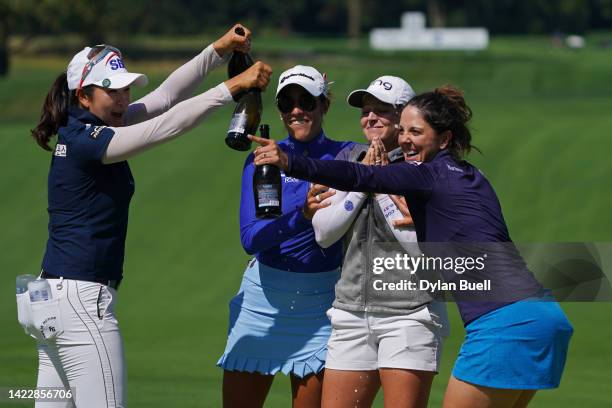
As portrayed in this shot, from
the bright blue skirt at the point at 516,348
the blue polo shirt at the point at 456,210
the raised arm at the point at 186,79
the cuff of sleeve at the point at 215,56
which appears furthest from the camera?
the cuff of sleeve at the point at 215,56

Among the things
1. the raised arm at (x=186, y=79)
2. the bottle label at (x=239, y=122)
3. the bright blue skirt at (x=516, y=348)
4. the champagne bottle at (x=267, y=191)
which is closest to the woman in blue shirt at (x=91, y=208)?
the bottle label at (x=239, y=122)

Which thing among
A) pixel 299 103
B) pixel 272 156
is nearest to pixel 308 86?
pixel 299 103

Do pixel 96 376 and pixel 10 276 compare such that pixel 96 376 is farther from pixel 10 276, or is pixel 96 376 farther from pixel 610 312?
pixel 10 276

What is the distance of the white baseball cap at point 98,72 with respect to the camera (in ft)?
20.5

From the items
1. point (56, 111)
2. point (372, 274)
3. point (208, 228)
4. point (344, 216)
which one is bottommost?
point (208, 228)

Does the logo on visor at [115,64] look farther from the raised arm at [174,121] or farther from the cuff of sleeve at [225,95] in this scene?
the cuff of sleeve at [225,95]

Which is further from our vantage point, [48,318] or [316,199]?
[316,199]

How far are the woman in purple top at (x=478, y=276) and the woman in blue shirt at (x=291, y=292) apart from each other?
1.02 metres

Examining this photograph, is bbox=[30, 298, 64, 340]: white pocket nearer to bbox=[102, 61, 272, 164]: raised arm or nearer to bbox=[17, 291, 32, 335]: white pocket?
bbox=[17, 291, 32, 335]: white pocket

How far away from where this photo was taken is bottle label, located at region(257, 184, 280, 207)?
21.1 ft

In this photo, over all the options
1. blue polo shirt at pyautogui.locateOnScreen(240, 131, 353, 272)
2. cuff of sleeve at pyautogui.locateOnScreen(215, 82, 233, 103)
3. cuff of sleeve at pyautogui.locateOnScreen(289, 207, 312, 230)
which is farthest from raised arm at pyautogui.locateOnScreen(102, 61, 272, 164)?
cuff of sleeve at pyautogui.locateOnScreen(289, 207, 312, 230)

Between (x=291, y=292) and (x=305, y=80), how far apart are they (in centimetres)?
113

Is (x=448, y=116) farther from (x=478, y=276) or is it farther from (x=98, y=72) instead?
(x=98, y=72)

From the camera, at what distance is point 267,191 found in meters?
6.43
